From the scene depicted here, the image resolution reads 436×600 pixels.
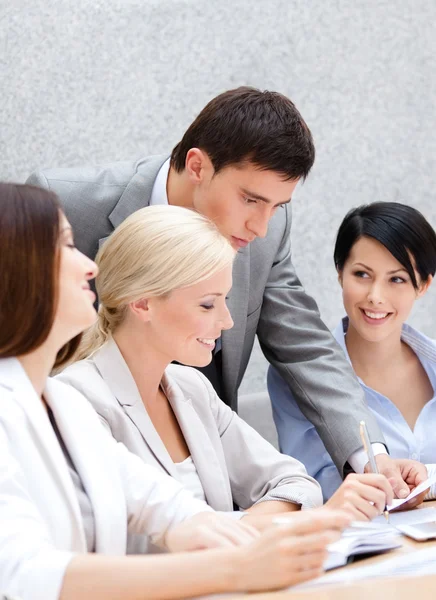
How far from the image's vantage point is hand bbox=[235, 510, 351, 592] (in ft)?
3.86

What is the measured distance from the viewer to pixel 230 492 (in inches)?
74.4

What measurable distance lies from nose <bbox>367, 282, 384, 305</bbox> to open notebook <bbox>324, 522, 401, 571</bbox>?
0.92 m

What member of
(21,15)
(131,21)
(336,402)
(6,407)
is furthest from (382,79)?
(6,407)

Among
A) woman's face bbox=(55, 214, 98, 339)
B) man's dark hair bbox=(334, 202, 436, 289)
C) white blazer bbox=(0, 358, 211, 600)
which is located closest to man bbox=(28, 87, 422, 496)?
man's dark hair bbox=(334, 202, 436, 289)

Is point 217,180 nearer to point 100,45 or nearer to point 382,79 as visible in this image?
point 100,45

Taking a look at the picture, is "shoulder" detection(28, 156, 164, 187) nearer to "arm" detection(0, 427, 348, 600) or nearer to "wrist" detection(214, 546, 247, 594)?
"arm" detection(0, 427, 348, 600)

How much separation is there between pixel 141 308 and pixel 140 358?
0.10 meters

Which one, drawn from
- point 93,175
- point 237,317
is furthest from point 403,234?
point 93,175

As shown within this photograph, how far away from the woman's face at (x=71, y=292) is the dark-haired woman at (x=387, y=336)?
115 cm

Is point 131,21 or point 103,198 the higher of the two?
point 131,21

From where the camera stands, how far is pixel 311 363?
2.36 metres

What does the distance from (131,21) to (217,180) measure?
106cm

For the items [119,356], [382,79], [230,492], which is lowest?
[230,492]

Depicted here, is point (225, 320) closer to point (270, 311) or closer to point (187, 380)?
point (187, 380)
